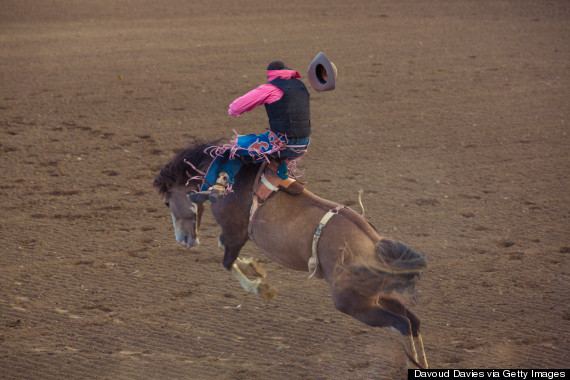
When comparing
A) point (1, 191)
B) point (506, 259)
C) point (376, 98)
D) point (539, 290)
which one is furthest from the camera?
point (376, 98)

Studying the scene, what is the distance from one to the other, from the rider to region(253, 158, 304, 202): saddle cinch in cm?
3

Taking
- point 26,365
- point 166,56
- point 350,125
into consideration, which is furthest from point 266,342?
point 166,56

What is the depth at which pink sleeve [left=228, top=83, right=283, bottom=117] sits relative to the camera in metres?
5.30

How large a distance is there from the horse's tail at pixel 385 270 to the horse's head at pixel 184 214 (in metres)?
1.55

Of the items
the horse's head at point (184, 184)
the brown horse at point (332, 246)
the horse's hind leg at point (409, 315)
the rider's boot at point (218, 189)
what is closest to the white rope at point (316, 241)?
the brown horse at point (332, 246)

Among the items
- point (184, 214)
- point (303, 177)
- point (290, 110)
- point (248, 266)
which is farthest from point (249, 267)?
point (303, 177)

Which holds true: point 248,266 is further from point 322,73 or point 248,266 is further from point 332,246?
point 322,73

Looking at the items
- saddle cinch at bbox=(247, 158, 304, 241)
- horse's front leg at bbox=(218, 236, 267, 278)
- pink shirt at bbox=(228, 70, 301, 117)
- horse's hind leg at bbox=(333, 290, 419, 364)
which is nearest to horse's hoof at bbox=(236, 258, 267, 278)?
horse's front leg at bbox=(218, 236, 267, 278)

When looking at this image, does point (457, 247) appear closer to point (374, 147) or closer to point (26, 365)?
point (374, 147)

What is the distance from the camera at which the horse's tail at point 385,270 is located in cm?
511

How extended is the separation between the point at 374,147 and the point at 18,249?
5.20m

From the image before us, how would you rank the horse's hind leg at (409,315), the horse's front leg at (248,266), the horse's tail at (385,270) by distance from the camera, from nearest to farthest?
1. the horse's tail at (385,270)
2. the horse's hind leg at (409,315)
3. the horse's front leg at (248,266)

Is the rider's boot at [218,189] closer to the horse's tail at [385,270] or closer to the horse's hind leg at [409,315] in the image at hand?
the horse's tail at [385,270]

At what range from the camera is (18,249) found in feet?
25.1
